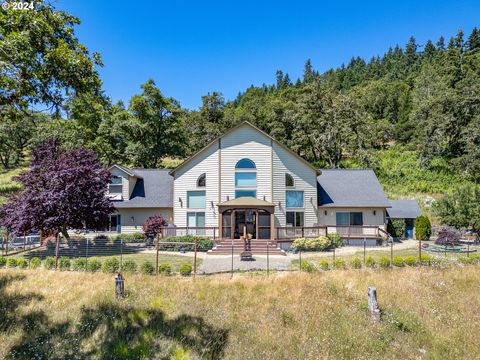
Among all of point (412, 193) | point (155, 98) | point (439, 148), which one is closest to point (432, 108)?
point (439, 148)

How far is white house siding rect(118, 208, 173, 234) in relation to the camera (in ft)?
91.0

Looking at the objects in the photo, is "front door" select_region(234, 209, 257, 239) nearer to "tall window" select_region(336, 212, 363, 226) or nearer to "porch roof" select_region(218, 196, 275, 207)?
"porch roof" select_region(218, 196, 275, 207)

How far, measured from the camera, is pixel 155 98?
41.6 metres

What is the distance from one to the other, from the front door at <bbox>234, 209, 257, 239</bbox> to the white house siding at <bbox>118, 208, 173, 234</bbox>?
5983 mm

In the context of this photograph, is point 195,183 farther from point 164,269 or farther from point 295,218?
point 164,269

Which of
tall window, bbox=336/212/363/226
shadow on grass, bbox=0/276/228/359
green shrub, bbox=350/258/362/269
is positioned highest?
tall window, bbox=336/212/363/226

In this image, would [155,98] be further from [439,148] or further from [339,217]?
[439,148]

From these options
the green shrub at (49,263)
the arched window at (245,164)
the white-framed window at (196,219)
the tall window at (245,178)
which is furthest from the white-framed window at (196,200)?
the green shrub at (49,263)

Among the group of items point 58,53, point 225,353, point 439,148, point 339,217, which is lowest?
point 225,353

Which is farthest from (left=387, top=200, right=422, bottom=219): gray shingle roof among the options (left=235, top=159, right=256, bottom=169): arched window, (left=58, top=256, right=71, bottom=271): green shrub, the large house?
(left=58, top=256, right=71, bottom=271): green shrub

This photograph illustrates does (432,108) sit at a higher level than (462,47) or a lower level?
lower

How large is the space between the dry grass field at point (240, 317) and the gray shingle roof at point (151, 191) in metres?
12.9

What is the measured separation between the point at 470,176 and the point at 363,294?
37.7m

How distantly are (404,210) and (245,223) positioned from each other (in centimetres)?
1492
